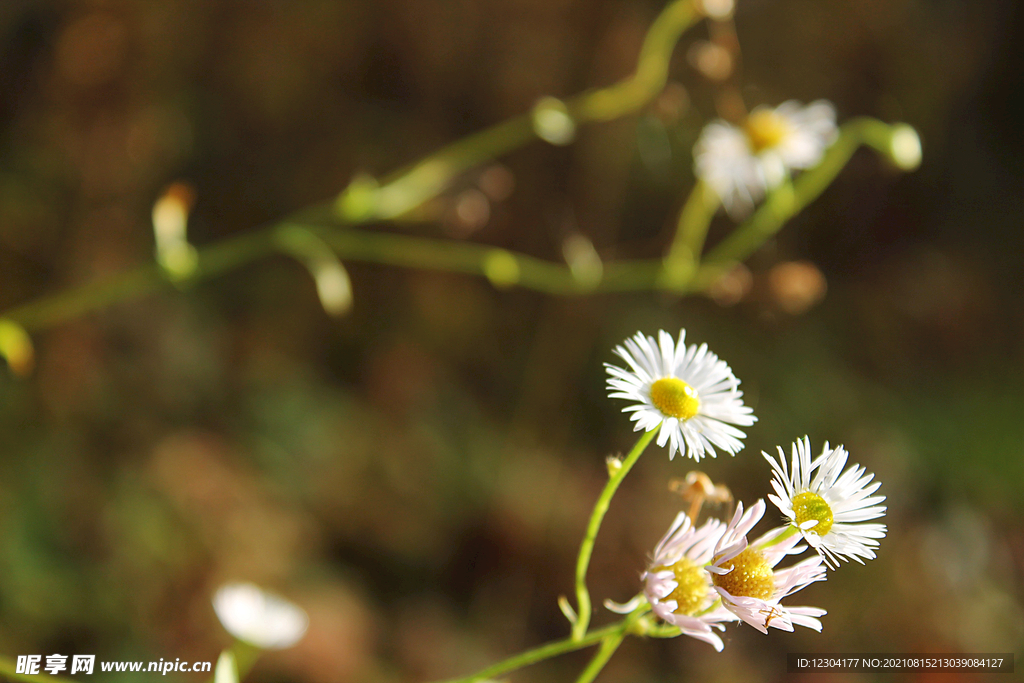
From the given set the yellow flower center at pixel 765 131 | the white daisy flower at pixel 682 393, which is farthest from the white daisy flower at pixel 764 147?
the white daisy flower at pixel 682 393

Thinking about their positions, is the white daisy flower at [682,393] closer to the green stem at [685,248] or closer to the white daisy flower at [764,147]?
the green stem at [685,248]

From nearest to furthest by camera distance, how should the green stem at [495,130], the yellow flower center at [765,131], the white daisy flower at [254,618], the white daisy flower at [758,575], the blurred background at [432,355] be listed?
the white daisy flower at [758,575] < the white daisy flower at [254,618] < the green stem at [495,130] < the yellow flower center at [765,131] < the blurred background at [432,355]

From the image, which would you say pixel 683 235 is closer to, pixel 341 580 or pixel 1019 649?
pixel 341 580

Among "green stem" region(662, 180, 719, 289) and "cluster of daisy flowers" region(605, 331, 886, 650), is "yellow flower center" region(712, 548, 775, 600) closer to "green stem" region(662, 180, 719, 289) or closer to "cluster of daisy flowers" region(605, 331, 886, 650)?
"cluster of daisy flowers" region(605, 331, 886, 650)

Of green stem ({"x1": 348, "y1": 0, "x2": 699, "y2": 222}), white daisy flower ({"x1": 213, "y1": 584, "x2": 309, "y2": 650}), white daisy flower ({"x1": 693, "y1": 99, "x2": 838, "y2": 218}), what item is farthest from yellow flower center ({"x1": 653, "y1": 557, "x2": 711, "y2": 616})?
white daisy flower ({"x1": 693, "y1": 99, "x2": 838, "y2": 218})

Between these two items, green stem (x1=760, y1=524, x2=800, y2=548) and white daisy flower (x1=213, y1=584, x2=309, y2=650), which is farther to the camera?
white daisy flower (x1=213, y1=584, x2=309, y2=650)

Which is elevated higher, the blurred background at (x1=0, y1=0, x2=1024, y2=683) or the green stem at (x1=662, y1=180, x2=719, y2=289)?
the blurred background at (x1=0, y1=0, x2=1024, y2=683)
